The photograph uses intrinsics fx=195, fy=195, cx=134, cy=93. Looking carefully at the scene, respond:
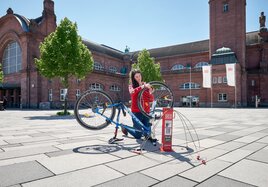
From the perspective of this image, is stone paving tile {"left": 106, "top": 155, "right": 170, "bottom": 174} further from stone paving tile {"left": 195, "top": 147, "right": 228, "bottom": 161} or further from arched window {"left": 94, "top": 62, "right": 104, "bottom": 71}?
arched window {"left": 94, "top": 62, "right": 104, "bottom": 71}

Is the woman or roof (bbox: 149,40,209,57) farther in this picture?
roof (bbox: 149,40,209,57)

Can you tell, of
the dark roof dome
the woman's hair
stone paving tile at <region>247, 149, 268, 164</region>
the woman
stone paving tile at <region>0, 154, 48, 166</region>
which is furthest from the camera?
the dark roof dome

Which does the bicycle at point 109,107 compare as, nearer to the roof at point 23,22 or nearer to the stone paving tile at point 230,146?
the stone paving tile at point 230,146

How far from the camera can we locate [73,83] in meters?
30.4

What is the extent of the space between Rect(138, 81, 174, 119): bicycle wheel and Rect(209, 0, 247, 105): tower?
116 ft

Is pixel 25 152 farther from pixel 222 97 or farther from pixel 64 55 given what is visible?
pixel 222 97

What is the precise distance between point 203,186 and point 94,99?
11.1 feet

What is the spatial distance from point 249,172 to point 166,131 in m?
1.68

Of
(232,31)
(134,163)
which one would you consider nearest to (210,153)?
(134,163)

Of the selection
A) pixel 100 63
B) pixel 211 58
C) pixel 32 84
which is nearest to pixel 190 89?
pixel 211 58

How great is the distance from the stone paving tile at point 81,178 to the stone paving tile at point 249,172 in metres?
1.61

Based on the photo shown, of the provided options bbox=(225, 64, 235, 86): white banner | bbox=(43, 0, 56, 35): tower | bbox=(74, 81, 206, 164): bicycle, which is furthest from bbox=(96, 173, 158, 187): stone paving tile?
bbox=(43, 0, 56, 35): tower

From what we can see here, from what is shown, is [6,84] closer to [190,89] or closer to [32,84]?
[32,84]

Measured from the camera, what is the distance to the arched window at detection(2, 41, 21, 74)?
3378cm
